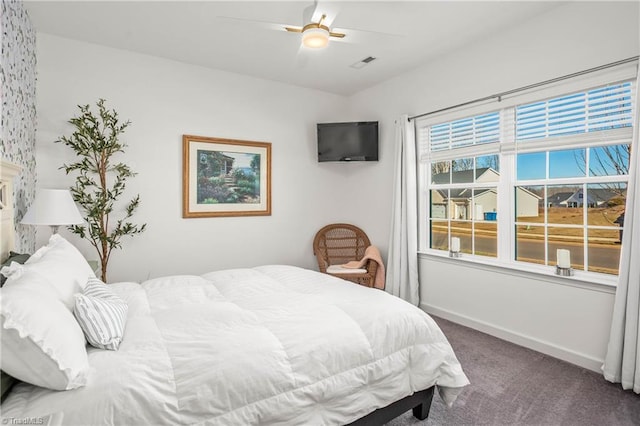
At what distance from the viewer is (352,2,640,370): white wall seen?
251cm

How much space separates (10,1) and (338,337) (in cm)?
305

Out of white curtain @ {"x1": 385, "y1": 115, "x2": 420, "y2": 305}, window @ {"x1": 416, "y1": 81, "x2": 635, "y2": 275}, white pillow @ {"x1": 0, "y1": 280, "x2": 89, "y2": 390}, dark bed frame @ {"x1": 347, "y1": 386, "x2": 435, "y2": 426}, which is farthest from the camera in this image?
white curtain @ {"x1": 385, "y1": 115, "x2": 420, "y2": 305}

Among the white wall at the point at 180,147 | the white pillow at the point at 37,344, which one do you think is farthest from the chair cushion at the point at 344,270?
the white pillow at the point at 37,344

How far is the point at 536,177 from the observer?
119 inches

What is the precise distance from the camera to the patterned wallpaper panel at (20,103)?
2.26 meters

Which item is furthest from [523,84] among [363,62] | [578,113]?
[363,62]

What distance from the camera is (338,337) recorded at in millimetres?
1663

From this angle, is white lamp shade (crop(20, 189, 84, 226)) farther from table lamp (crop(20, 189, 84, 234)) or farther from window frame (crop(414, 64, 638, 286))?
window frame (crop(414, 64, 638, 286))

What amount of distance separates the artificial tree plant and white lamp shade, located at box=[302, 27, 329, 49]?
2055 millimetres

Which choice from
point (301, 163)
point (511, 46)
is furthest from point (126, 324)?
point (511, 46)

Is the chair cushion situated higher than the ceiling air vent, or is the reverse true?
the ceiling air vent

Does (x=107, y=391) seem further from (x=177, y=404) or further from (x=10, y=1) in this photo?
(x=10, y=1)

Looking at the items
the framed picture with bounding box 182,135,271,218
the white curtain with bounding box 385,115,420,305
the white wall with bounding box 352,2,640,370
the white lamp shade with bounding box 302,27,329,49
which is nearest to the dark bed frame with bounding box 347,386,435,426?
the white wall with bounding box 352,2,640,370

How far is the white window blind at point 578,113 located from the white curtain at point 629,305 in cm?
24
